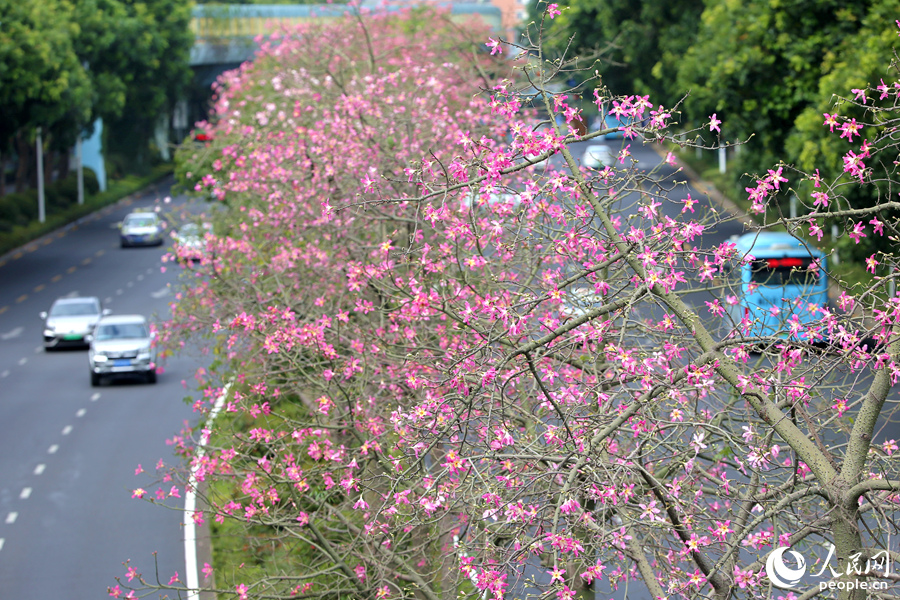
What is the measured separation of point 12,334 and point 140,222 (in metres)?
17.7

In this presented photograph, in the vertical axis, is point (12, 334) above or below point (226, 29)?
below

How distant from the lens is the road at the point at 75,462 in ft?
50.7

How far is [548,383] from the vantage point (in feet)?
27.8

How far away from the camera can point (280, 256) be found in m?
14.0

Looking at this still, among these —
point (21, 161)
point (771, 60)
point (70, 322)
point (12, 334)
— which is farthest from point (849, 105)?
point (21, 161)

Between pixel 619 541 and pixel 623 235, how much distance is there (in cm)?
188

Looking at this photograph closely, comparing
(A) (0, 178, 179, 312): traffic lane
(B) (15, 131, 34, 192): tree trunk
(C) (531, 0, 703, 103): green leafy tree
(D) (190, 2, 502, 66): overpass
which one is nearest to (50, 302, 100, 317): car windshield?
(A) (0, 178, 179, 312): traffic lane

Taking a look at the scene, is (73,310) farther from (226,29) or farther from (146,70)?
(226,29)

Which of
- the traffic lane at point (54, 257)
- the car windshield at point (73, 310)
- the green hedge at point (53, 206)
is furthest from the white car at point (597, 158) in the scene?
the green hedge at point (53, 206)

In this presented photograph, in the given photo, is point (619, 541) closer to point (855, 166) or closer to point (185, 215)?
point (855, 166)

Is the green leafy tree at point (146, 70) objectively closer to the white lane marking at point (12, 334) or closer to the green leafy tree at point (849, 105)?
the white lane marking at point (12, 334)

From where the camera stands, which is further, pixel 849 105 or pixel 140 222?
pixel 140 222

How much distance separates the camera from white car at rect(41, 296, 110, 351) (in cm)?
3192

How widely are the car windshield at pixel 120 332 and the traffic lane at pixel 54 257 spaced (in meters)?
8.15
